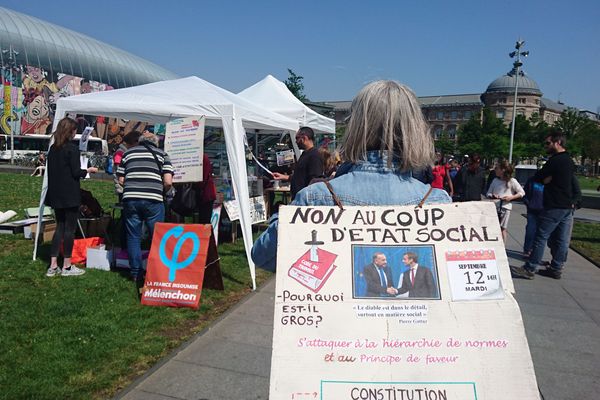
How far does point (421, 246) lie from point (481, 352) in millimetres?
370

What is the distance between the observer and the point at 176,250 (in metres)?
5.18

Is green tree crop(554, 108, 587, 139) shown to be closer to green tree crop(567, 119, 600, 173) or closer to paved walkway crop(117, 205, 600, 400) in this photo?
green tree crop(567, 119, 600, 173)

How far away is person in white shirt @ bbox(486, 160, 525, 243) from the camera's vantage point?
797 cm

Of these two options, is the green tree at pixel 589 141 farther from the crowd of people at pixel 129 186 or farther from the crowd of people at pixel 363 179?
the crowd of people at pixel 129 186

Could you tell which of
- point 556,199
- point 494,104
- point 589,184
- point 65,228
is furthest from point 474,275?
point 494,104

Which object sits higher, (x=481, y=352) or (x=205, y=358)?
(x=481, y=352)

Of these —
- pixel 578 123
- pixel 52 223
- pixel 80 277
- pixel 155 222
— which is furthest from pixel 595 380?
pixel 578 123

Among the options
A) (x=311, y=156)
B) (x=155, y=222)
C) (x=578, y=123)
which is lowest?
(x=155, y=222)

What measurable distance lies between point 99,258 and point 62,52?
7802 centimetres

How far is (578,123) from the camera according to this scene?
71.2m

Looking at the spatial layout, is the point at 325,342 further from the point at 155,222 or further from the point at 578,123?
the point at 578,123

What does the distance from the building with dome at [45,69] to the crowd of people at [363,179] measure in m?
53.7

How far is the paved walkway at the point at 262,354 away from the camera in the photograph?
3248 mm

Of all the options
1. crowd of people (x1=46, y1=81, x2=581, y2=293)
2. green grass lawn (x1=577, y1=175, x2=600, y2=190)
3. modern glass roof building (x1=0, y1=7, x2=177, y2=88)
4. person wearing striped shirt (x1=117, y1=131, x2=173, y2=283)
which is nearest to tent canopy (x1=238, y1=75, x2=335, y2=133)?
crowd of people (x1=46, y1=81, x2=581, y2=293)
